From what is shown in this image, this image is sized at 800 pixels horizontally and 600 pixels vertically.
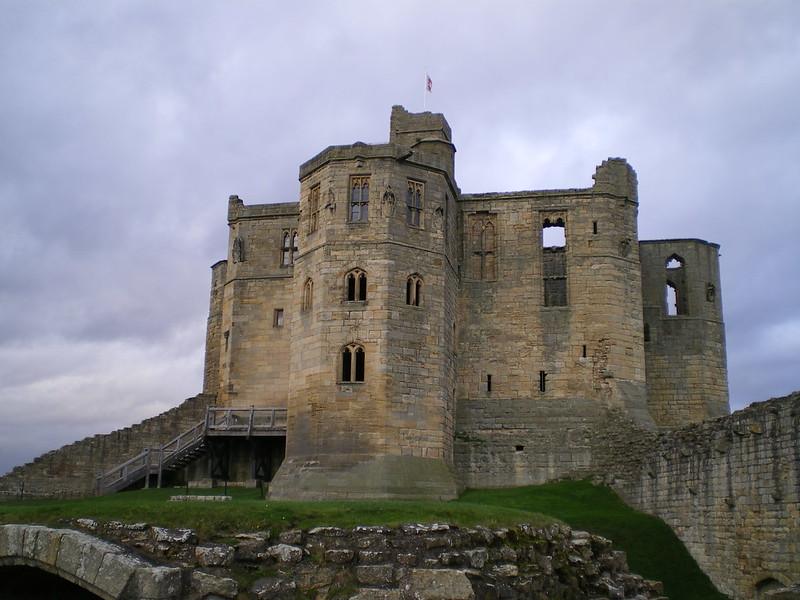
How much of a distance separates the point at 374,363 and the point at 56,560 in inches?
666

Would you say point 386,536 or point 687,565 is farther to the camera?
point 687,565

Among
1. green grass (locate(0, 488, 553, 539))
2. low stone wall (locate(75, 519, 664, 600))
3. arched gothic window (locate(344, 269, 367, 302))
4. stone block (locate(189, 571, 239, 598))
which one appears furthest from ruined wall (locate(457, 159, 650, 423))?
stone block (locate(189, 571, 239, 598))

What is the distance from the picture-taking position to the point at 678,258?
135 feet

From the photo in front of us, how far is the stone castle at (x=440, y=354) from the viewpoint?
30781 millimetres

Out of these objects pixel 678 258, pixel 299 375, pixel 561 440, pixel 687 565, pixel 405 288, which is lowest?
pixel 687 565

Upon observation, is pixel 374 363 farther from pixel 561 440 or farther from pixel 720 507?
pixel 720 507

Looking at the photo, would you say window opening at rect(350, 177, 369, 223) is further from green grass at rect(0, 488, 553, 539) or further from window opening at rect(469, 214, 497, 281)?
green grass at rect(0, 488, 553, 539)

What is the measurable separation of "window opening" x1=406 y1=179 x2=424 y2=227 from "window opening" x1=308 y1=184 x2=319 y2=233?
3.57m

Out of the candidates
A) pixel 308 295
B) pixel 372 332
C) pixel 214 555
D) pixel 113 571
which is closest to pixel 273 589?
pixel 214 555

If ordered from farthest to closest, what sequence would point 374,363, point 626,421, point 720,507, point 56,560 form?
point 626,421 → point 374,363 → point 720,507 → point 56,560

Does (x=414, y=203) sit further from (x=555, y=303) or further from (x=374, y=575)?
(x=374, y=575)

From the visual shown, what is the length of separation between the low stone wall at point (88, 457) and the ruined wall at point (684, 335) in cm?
2046

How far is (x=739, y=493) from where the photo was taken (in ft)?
77.5

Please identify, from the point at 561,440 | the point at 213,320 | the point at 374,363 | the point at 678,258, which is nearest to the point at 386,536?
the point at 374,363
